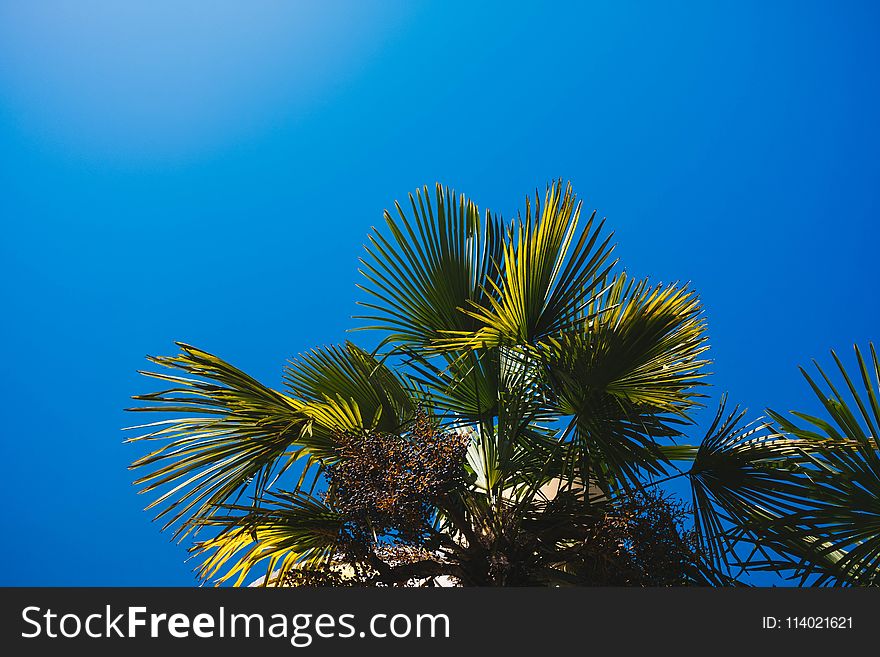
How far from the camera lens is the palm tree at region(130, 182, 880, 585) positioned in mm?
2402

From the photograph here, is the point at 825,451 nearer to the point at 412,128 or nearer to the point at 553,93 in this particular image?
the point at 553,93

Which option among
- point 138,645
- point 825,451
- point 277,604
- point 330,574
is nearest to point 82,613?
point 138,645

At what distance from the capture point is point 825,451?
7.92 feet

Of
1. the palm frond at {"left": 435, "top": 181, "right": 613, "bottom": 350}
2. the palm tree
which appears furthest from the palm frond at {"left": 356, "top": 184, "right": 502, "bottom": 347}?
the palm frond at {"left": 435, "top": 181, "right": 613, "bottom": 350}

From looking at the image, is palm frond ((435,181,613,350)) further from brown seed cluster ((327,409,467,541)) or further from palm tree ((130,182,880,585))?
brown seed cluster ((327,409,467,541))

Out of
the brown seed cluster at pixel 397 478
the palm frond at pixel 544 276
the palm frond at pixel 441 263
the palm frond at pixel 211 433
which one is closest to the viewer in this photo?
the brown seed cluster at pixel 397 478

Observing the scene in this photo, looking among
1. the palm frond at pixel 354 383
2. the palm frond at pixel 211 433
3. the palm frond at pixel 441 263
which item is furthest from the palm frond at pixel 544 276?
the palm frond at pixel 211 433

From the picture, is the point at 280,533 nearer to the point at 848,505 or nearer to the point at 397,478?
the point at 397,478

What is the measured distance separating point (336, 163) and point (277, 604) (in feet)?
86.8

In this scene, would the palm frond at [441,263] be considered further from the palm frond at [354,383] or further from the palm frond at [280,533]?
the palm frond at [280,533]

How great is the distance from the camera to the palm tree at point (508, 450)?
7.88 feet

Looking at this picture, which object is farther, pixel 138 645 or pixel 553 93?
pixel 553 93

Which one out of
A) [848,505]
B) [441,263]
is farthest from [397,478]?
[848,505]

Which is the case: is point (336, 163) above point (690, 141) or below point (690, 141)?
above
